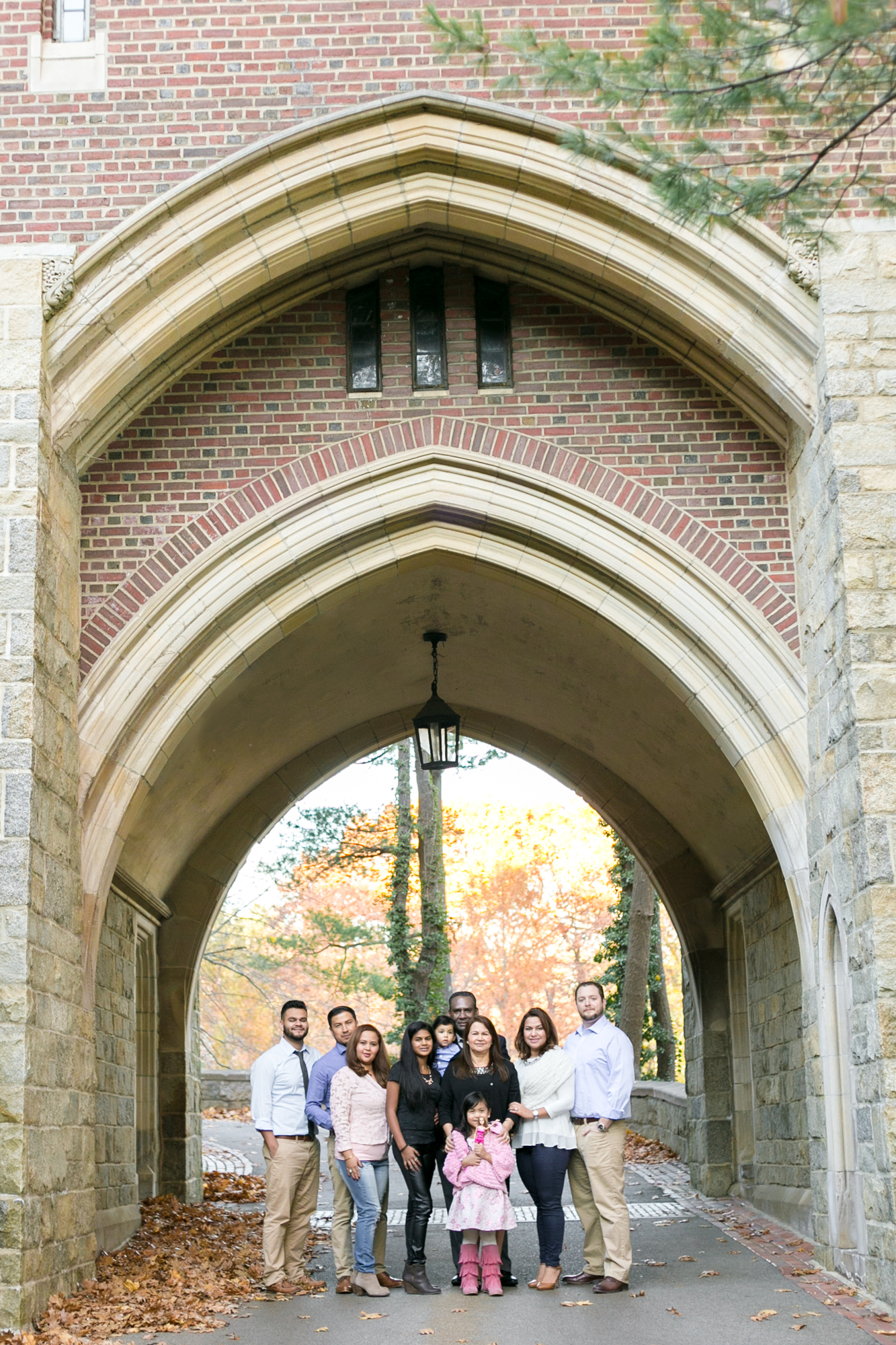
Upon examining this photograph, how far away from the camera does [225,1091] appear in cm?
2141

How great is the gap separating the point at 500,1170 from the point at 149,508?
3.80 m

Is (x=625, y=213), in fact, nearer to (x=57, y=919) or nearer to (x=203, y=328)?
(x=203, y=328)

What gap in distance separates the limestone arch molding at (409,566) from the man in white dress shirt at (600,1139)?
118 centimetres

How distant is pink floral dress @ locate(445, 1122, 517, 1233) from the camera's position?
6.90 m

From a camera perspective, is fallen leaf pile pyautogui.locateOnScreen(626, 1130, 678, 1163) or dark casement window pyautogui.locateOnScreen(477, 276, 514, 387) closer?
dark casement window pyautogui.locateOnScreen(477, 276, 514, 387)

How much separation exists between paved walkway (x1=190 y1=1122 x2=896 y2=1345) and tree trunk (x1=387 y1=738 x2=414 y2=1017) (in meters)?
11.4

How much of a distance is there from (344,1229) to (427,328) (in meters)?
4.76

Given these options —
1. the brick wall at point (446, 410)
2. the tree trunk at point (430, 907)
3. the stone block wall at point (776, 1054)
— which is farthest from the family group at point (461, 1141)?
the tree trunk at point (430, 907)

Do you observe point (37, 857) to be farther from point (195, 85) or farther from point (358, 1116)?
point (195, 85)

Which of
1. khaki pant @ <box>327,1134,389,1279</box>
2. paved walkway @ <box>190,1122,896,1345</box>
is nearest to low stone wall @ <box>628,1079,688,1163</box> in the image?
paved walkway @ <box>190,1122,896,1345</box>

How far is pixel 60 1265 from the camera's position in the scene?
21.4ft

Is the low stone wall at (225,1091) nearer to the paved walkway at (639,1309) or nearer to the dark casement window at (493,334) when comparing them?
the paved walkway at (639,1309)

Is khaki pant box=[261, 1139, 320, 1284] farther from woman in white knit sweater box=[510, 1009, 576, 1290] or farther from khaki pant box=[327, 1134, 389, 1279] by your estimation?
woman in white knit sweater box=[510, 1009, 576, 1290]

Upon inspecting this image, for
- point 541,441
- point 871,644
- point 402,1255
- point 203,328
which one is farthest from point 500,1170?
point 203,328
